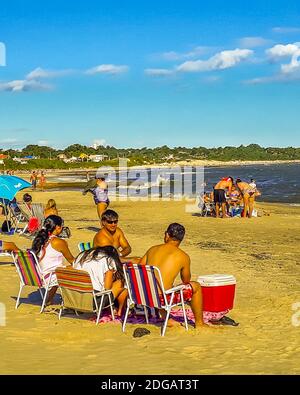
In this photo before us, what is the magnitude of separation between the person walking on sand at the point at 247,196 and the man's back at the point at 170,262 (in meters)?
12.4

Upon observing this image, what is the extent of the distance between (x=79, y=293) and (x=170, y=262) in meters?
1.05

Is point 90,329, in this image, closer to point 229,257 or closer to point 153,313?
point 153,313

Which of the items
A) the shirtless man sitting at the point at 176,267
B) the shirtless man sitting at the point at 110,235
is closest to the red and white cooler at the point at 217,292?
the shirtless man sitting at the point at 176,267

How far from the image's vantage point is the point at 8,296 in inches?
313

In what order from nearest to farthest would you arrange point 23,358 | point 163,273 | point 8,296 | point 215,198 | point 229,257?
point 23,358, point 163,273, point 8,296, point 229,257, point 215,198

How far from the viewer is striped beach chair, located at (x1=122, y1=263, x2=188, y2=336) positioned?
5898 millimetres

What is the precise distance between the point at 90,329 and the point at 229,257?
572 cm

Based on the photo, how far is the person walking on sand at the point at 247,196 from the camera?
18.5 metres

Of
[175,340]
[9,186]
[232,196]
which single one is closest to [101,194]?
[9,186]

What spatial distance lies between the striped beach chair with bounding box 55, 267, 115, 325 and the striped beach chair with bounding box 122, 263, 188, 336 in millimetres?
401

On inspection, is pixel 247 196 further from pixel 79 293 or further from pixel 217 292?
pixel 79 293

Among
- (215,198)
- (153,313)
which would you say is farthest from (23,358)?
(215,198)

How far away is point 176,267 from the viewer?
6.15 m
